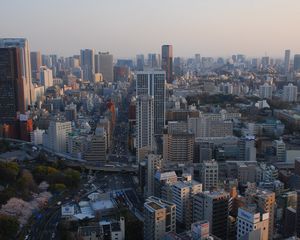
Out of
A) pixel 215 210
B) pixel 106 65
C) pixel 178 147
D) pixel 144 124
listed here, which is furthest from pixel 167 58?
pixel 215 210

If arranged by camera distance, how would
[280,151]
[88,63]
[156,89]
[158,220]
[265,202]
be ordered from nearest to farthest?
[158,220] → [265,202] → [280,151] → [156,89] → [88,63]

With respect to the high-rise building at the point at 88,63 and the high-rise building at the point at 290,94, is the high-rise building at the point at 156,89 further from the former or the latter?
the high-rise building at the point at 88,63

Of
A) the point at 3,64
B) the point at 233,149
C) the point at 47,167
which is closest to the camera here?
the point at 47,167

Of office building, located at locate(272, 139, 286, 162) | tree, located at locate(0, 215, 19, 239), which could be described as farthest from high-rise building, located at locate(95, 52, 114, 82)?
tree, located at locate(0, 215, 19, 239)

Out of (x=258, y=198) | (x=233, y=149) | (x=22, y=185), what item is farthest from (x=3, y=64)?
(x=258, y=198)

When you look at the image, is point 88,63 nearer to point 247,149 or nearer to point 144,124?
point 144,124

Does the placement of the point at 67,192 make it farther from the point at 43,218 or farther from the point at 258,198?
the point at 258,198
